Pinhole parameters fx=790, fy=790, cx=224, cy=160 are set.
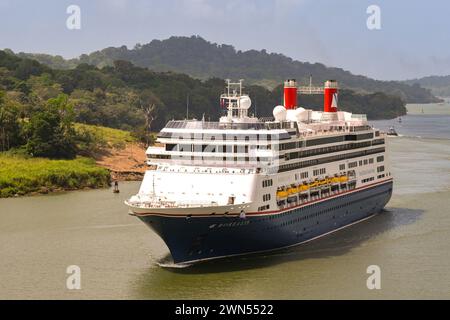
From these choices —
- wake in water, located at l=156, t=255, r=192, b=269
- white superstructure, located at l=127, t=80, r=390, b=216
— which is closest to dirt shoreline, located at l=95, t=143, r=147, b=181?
white superstructure, located at l=127, t=80, r=390, b=216

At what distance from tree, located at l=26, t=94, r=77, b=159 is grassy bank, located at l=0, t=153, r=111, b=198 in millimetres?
1129

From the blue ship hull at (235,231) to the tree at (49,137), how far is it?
95.6 feet

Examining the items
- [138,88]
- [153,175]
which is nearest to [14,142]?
[153,175]

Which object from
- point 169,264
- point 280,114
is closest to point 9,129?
point 280,114

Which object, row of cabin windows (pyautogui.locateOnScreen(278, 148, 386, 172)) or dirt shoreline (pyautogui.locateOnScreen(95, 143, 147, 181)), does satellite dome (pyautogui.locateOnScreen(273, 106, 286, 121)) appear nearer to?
row of cabin windows (pyautogui.locateOnScreen(278, 148, 386, 172))

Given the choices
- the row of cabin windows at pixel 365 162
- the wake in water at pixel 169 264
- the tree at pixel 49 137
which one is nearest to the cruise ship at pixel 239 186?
the wake in water at pixel 169 264

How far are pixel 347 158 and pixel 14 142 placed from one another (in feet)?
100.0

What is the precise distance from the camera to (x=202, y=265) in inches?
1205

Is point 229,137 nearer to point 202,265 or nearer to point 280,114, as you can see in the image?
point 202,265

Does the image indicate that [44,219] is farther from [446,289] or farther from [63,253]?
[446,289]

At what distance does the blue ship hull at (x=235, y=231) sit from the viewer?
98.0ft

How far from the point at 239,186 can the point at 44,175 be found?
24678mm

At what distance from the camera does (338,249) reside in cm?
3447

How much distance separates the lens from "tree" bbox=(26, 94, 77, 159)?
193 ft
